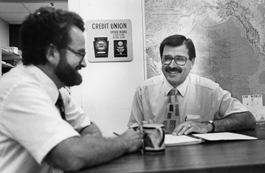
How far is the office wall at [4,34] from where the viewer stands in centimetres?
474

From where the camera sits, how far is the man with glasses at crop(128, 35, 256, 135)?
2135mm

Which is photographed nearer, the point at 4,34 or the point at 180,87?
the point at 180,87

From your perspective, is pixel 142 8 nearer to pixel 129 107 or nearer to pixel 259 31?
pixel 129 107

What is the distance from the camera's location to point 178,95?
2.18 metres

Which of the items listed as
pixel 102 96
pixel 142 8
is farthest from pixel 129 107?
pixel 142 8

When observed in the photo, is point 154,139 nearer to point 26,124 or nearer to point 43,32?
point 26,124

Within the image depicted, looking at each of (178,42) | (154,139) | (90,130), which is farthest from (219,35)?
(154,139)

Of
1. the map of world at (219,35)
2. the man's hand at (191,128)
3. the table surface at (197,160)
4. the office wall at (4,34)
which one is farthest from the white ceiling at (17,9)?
the table surface at (197,160)

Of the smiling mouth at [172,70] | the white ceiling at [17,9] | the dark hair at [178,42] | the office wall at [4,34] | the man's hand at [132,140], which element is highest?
the white ceiling at [17,9]

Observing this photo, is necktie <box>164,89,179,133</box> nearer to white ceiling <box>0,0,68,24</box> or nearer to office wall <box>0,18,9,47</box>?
white ceiling <box>0,0,68,24</box>

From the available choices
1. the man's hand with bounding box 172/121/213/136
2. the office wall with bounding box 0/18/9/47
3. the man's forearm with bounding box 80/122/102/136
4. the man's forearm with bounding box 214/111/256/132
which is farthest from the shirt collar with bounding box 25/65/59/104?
the office wall with bounding box 0/18/9/47

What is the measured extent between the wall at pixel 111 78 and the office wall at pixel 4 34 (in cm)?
306

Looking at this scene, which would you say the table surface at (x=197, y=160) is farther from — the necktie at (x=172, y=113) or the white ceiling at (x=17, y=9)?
the white ceiling at (x=17, y=9)

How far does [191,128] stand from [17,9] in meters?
3.84
